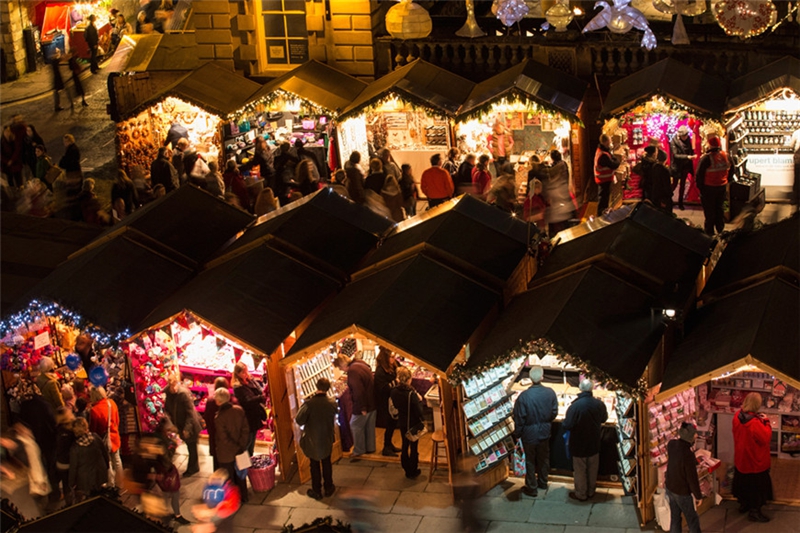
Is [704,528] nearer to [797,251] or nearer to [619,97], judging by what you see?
[797,251]

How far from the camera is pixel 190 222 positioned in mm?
19766

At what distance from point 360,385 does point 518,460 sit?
2104mm

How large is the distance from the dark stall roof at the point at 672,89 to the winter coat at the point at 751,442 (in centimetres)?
837

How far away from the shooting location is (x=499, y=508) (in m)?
16.6

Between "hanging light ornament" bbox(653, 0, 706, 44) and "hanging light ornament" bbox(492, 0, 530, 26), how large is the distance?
224 cm

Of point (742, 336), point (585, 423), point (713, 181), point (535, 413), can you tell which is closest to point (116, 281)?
point (535, 413)

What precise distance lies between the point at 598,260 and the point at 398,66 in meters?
10.1

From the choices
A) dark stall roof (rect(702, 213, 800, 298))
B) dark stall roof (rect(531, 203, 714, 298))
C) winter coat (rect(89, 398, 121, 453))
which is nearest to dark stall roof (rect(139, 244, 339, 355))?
winter coat (rect(89, 398, 121, 453))

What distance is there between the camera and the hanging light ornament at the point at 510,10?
996 inches

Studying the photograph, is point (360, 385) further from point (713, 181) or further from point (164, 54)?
point (164, 54)

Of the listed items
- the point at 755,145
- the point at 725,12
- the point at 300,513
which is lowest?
the point at 300,513

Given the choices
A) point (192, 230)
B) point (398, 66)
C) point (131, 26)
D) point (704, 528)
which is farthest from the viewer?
point (131, 26)

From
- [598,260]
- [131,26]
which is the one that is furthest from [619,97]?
[131,26]

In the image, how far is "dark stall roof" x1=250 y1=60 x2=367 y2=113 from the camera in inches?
1000
